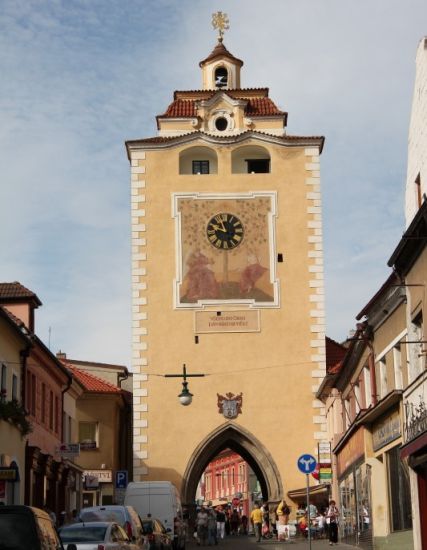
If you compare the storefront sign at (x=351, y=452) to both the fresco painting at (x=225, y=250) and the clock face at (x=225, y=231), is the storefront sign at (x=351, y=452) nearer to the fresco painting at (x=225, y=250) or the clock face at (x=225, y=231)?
the fresco painting at (x=225, y=250)

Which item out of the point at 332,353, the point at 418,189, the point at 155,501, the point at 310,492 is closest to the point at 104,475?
the point at 310,492

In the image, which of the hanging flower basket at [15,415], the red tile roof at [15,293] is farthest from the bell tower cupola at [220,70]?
the hanging flower basket at [15,415]

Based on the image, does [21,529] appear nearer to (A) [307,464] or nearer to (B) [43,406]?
(A) [307,464]

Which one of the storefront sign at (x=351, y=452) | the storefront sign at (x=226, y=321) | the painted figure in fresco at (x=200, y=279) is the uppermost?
the painted figure in fresco at (x=200, y=279)

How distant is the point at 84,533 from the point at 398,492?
776 centimetres

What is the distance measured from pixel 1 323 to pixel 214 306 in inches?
557

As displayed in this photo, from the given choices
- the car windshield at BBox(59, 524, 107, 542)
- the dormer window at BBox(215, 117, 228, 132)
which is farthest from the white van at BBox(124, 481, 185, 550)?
the dormer window at BBox(215, 117, 228, 132)

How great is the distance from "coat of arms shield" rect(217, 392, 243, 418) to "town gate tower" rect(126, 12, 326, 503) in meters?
0.04

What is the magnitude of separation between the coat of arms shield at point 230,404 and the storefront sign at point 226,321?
2.22 meters

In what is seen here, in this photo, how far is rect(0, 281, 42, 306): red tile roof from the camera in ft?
106

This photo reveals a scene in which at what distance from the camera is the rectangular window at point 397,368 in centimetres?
2266

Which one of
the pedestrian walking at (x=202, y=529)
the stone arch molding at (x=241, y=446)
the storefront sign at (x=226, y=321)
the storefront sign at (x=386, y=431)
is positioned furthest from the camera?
the storefront sign at (x=226, y=321)

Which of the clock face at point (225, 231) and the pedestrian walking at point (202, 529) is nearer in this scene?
the pedestrian walking at point (202, 529)

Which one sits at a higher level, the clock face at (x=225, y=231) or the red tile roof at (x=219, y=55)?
the red tile roof at (x=219, y=55)
